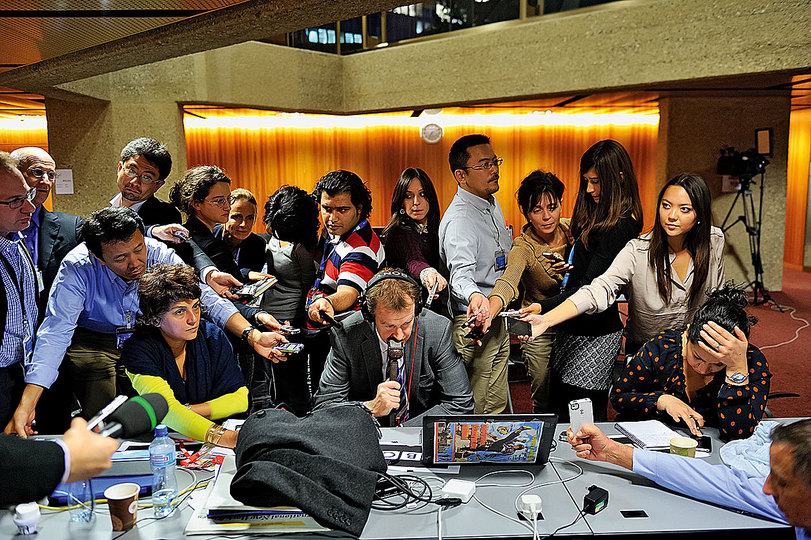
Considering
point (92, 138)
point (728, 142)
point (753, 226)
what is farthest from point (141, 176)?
point (753, 226)

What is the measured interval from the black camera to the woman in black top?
4.63 meters

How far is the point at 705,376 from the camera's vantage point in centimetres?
226

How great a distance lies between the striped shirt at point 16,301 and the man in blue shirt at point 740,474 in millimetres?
2071

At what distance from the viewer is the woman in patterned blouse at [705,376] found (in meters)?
2.08

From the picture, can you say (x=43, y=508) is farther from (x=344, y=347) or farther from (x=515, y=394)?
(x=515, y=394)

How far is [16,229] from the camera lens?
2332mm

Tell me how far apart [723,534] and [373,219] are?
23.9 ft

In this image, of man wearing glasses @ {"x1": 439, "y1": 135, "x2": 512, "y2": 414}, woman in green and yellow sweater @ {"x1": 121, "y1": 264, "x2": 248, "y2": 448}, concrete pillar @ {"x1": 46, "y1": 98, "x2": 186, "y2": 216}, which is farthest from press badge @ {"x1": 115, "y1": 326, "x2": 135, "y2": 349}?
concrete pillar @ {"x1": 46, "y1": 98, "x2": 186, "y2": 216}

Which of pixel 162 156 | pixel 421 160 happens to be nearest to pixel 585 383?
pixel 162 156

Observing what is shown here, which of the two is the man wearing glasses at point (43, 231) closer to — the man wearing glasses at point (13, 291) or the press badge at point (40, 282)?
the press badge at point (40, 282)

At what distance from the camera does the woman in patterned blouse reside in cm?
208

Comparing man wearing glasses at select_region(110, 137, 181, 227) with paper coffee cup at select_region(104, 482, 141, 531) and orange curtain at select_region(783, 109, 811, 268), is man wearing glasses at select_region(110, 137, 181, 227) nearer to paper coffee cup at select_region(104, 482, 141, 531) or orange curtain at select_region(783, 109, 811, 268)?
paper coffee cup at select_region(104, 482, 141, 531)

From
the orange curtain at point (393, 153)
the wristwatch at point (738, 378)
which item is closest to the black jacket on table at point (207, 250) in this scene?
the wristwatch at point (738, 378)

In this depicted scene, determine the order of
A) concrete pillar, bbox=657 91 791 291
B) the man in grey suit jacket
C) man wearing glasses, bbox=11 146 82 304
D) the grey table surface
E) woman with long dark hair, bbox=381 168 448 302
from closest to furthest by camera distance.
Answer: the grey table surface → the man in grey suit jacket → man wearing glasses, bbox=11 146 82 304 → woman with long dark hair, bbox=381 168 448 302 → concrete pillar, bbox=657 91 791 291
